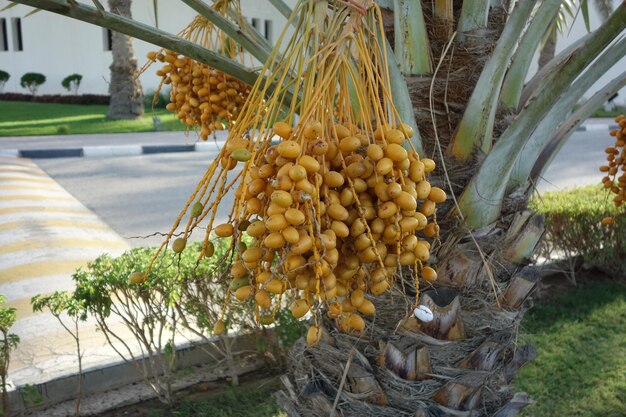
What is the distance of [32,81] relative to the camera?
2281cm

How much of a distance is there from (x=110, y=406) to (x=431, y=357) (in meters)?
2.31

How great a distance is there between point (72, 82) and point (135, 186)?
50.5 ft

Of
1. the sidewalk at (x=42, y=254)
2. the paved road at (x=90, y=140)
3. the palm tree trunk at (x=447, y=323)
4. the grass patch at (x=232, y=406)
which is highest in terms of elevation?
the palm tree trunk at (x=447, y=323)

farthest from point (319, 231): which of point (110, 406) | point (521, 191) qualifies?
point (110, 406)

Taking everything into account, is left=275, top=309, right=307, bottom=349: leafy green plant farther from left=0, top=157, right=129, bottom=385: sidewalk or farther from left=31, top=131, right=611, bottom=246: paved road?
left=31, top=131, right=611, bottom=246: paved road

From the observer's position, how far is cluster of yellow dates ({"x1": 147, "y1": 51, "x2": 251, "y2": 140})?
2266mm

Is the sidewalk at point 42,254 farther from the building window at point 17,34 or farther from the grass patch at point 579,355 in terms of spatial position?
the building window at point 17,34

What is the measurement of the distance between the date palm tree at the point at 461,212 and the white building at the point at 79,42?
20.3 m

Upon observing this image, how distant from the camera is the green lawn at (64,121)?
15.2 meters

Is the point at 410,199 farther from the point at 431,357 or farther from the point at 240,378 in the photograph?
the point at 240,378

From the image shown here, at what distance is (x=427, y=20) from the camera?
2.01m

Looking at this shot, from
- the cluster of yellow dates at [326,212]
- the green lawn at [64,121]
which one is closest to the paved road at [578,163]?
the cluster of yellow dates at [326,212]

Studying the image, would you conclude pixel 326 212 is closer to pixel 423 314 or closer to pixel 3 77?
pixel 423 314

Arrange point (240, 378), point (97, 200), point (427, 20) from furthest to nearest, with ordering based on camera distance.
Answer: point (97, 200), point (240, 378), point (427, 20)
